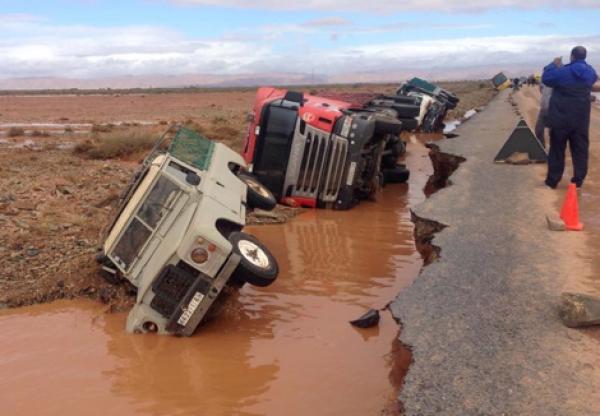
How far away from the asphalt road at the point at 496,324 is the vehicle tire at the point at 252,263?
1.26 m

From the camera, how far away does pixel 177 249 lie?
5.46m

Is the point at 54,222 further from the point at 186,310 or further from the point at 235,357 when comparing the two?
the point at 235,357

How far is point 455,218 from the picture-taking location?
802 cm

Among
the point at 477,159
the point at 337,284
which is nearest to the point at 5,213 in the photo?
the point at 337,284

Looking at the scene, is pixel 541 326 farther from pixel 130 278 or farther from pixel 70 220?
pixel 70 220

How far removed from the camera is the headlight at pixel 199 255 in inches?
215

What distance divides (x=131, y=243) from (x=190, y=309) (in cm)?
93

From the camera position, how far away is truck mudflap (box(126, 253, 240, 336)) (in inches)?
218

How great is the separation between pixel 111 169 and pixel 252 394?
10.6 metres

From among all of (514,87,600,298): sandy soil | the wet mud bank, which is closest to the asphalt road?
(514,87,600,298): sandy soil

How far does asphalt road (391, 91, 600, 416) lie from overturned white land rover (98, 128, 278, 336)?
158cm

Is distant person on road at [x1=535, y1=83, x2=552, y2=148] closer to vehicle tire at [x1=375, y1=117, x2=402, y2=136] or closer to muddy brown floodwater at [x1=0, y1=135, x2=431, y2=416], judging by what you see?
vehicle tire at [x1=375, y1=117, x2=402, y2=136]

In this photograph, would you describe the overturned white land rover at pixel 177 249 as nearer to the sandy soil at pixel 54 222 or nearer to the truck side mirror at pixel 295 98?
the sandy soil at pixel 54 222

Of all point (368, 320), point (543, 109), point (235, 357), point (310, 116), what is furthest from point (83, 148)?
point (368, 320)
